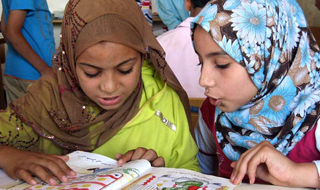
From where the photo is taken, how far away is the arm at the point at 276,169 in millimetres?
871

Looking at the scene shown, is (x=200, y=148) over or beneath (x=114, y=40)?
beneath

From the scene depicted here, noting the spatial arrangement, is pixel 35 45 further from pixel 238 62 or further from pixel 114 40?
pixel 238 62

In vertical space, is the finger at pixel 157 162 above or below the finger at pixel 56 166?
below

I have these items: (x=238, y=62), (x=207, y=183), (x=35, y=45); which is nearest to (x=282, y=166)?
(x=207, y=183)

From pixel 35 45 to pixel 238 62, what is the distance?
1579 mm

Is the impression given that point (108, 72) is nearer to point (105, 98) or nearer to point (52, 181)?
point (105, 98)

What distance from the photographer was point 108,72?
1133mm

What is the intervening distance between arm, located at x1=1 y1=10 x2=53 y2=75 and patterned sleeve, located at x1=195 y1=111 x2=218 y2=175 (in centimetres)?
105

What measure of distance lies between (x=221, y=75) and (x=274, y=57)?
0.16 m

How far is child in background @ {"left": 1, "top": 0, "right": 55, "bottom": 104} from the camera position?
209 cm

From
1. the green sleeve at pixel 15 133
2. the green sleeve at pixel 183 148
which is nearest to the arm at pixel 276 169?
the green sleeve at pixel 183 148

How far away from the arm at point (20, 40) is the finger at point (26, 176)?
1.21m

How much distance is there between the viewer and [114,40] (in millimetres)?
1105

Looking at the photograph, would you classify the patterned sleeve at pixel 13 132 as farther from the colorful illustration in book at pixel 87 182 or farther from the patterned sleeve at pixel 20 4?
the patterned sleeve at pixel 20 4
